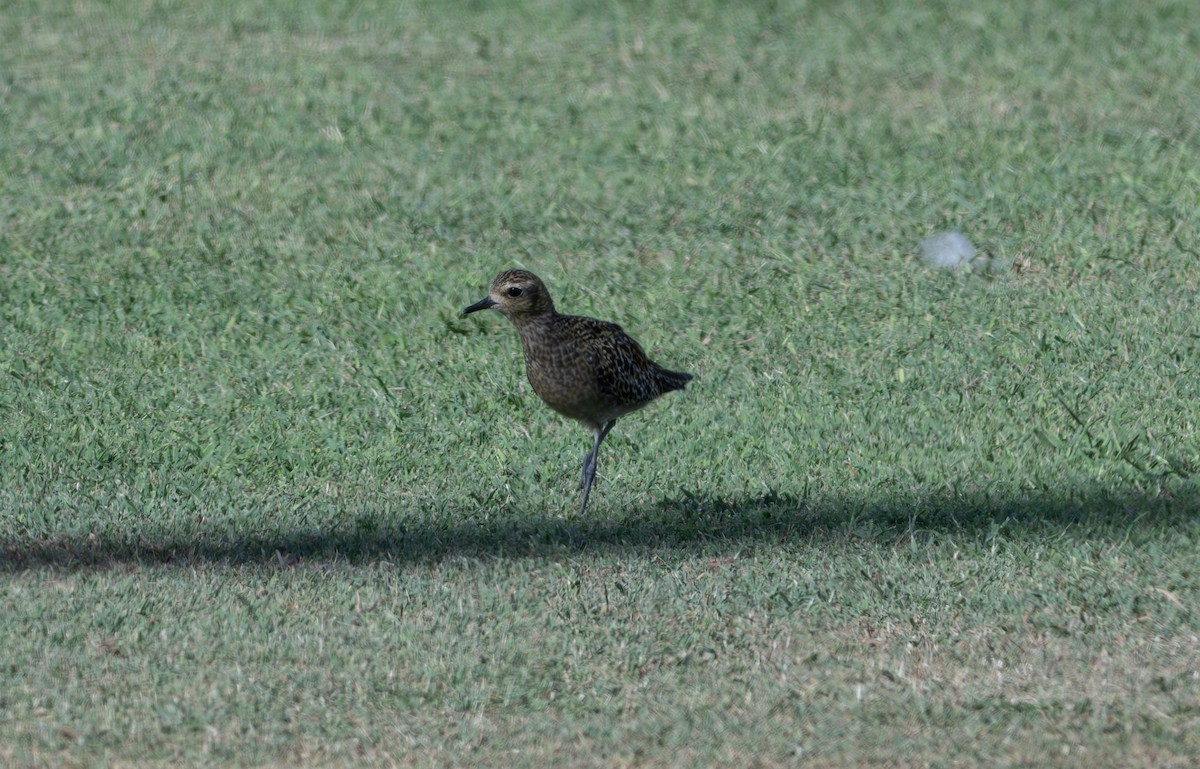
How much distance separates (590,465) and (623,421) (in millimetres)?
1085

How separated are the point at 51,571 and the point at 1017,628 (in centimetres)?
377

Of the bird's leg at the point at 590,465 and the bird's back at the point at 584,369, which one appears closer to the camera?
the bird's leg at the point at 590,465

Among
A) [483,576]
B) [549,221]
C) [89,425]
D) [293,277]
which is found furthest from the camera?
[549,221]

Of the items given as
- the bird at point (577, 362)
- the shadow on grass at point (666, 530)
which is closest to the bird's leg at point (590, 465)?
the bird at point (577, 362)

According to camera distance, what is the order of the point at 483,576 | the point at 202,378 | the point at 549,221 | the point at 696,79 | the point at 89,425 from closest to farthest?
the point at 483,576
the point at 89,425
the point at 202,378
the point at 549,221
the point at 696,79

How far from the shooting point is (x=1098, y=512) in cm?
736

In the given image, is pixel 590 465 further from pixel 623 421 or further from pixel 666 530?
pixel 623 421

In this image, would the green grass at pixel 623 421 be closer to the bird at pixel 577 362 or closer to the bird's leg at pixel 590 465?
the bird's leg at pixel 590 465

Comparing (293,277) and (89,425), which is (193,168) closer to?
(293,277)

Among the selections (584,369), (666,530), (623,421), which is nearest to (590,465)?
(584,369)

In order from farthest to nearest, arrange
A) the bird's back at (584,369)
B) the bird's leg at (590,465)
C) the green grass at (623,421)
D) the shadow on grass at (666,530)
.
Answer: the bird's back at (584,369)
the bird's leg at (590,465)
the shadow on grass at (666,530)
the green grass at (623,421)

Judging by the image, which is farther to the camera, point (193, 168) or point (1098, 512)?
point (193, 168)

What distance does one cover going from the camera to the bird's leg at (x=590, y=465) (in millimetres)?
7650

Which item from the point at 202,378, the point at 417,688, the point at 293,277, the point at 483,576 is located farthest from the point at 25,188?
the point at 417,688
